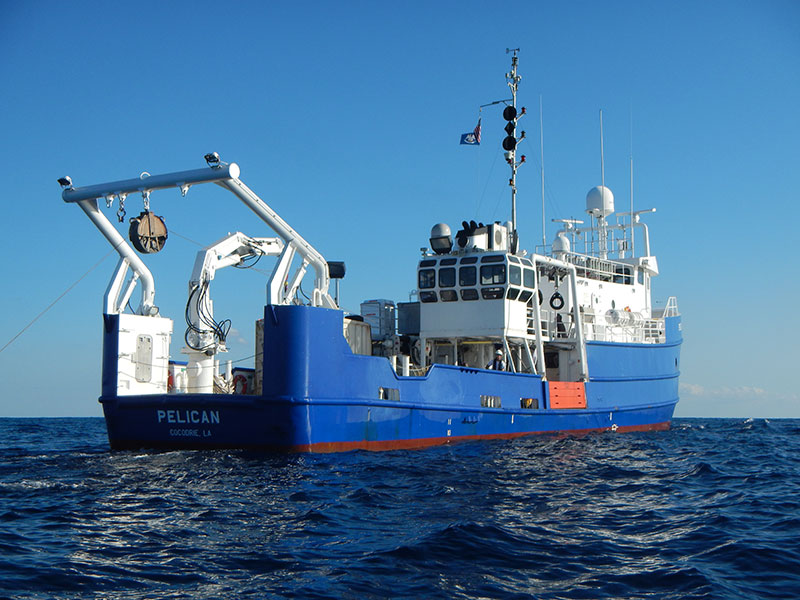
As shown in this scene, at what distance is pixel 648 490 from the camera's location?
10.3 metres

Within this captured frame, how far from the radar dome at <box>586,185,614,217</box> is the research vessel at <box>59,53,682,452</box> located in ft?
4.30

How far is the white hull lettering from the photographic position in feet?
43.5

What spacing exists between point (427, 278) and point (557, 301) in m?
4.34

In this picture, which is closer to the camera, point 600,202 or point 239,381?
point 239,381

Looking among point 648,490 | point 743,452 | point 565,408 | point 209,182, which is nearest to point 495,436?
point 565,408

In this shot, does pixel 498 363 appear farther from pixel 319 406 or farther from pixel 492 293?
pixel 319 406

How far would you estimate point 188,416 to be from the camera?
44.1 ft

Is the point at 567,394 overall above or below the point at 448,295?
below

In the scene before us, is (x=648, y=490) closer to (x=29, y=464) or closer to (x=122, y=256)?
(x=29, y=464)

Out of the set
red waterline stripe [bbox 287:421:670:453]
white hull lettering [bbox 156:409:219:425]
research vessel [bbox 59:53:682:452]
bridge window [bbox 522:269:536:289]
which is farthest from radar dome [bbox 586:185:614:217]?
white hull lettering [bbox 156:409:219:425]

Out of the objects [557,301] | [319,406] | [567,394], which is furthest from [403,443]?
[557,301]

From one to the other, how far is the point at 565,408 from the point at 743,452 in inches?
169

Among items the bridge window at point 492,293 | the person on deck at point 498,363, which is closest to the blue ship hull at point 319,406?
the person on deck at point 498,363

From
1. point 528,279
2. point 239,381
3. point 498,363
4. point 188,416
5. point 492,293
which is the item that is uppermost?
point 528,279
